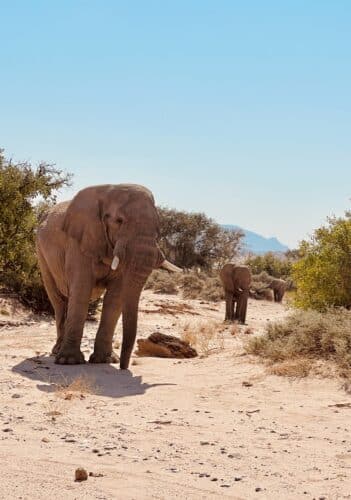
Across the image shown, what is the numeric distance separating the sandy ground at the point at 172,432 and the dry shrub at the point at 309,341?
14.9 inches

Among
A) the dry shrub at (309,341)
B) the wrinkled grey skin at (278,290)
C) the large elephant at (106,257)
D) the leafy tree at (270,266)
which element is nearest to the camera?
the dry shrub at (309,341)

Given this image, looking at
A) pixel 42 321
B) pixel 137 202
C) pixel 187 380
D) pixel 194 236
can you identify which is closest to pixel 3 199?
pixel 42 321

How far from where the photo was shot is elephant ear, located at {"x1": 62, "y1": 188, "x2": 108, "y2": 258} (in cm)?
1042

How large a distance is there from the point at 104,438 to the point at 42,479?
124cm

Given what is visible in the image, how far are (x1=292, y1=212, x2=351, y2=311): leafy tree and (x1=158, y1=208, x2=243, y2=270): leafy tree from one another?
30.5 m

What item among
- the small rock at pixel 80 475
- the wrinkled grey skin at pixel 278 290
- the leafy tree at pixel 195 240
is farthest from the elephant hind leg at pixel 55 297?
the leafy tree at pixel 195 240

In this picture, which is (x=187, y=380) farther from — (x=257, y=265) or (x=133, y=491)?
(x=257, y=265)

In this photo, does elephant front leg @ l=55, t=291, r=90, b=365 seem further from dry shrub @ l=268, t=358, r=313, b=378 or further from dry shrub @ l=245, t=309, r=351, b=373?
dry shrub @ l=268, t=358, r=313, b=378

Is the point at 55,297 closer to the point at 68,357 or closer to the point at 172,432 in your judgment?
the point at 68,357

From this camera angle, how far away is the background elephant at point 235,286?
20.9 m

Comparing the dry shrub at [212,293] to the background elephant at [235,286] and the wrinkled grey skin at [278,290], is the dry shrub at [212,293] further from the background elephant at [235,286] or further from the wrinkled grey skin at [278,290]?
the background elephant at [235,286]

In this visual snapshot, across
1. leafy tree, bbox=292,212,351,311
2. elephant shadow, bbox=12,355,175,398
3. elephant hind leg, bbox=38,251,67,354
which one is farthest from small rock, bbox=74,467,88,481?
leafy tree, bbox=292,212,351,311

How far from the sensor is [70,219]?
427 inches

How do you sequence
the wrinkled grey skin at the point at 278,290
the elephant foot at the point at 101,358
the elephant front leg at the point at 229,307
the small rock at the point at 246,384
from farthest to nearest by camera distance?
the wrinkled grey skin at the point at 278,290
the elephant front leg at the point at 229,307
the elephant foot at the point at 101,358
the small rock at the point at 246,384
